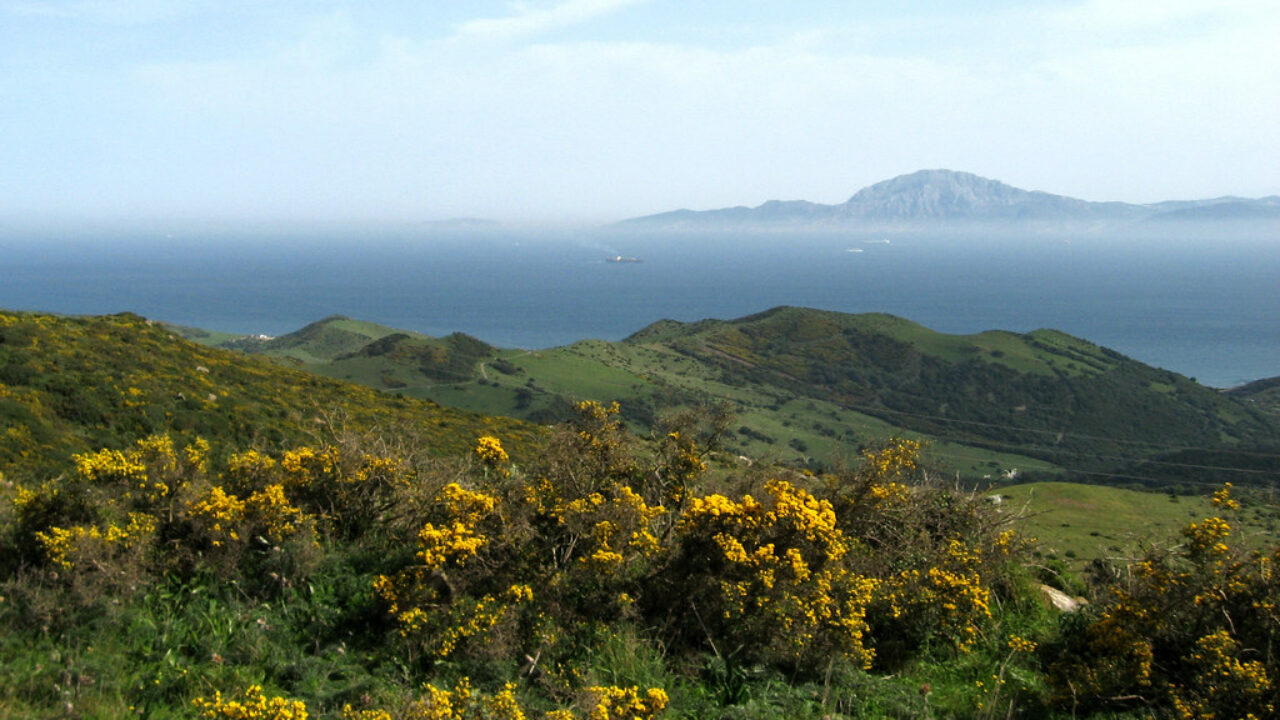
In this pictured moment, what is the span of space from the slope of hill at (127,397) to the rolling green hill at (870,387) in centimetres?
4103

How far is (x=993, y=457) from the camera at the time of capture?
269 feet

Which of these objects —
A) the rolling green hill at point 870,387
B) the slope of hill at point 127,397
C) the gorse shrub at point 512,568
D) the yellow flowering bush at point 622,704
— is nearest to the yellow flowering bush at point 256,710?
the gorse shrub at point 512,568

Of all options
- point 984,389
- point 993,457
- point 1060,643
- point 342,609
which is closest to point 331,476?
point 342,609

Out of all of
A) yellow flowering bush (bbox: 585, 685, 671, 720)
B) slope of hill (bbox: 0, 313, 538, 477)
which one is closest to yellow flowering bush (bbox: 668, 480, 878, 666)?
yellow flowering bush (bbox: 585, 685, 671, 720)

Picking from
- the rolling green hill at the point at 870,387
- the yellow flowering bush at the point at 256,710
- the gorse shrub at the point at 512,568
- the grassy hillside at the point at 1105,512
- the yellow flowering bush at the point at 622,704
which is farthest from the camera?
the rolling green hill at the point at 870,387

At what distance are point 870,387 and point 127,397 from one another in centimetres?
10615

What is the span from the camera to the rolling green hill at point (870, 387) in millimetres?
77500

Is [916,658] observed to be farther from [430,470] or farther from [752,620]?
[430,470]

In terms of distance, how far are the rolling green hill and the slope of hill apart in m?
41.0

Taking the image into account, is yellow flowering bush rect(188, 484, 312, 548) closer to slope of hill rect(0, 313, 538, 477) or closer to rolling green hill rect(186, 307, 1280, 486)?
slope of hill rect(0, 313, 538, 477)

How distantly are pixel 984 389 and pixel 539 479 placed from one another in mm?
115383

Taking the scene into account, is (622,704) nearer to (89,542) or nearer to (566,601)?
(566,601)

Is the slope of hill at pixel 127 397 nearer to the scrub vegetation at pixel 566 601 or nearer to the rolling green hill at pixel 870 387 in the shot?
the scrub vegetation at pixel 566 601

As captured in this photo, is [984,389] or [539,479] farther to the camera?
[984,389]
